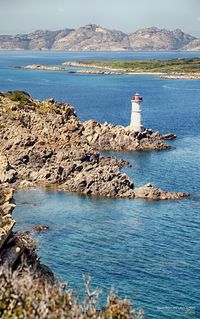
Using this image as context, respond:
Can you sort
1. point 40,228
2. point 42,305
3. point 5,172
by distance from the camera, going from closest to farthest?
point 42,305, point 40,228, point 5,172

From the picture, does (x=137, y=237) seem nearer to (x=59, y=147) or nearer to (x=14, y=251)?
(x=14, y=251)

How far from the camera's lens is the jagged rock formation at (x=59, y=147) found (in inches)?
2450

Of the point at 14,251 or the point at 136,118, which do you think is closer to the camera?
the point at 14,251

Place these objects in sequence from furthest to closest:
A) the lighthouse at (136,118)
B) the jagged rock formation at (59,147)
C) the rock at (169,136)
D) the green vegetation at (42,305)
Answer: the rock at (169,136) → the lighthouse at (136,118) → the jagged rock formation at (59,147) → the green vegetation at (42,305)

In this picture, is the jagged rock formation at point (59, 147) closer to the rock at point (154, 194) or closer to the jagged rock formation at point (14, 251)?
the rock at point (154, 194)

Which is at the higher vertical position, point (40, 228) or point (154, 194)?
point (154, 194)

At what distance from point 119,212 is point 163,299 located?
19221mm

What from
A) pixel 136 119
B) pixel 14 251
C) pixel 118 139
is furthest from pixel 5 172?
pixel 136 119

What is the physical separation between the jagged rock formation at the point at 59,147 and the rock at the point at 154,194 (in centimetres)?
38

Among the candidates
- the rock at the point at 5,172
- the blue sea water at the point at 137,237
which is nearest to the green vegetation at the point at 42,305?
the blue sea water at the point at 137,237

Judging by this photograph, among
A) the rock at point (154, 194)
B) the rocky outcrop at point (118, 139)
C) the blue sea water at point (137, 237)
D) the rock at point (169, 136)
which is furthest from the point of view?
the rock at point (169, 136)

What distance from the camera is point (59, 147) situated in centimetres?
7188

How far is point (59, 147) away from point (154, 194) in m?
16.3

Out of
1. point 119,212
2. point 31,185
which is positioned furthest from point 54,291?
point 31,185
